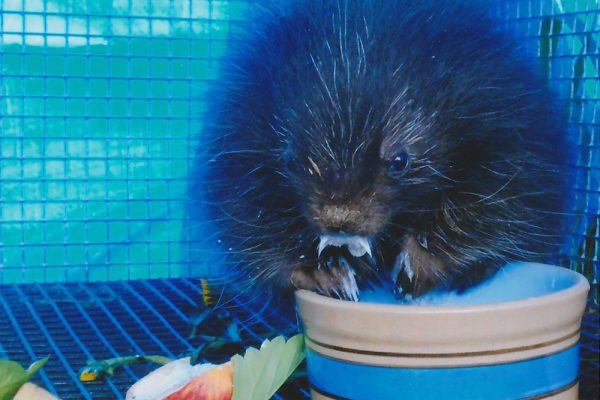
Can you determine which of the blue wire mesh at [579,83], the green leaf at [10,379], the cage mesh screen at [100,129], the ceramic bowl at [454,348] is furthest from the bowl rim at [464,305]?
the cage mesh screen at [100,129]

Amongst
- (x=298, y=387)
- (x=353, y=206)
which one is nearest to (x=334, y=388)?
(x=353, y=206)

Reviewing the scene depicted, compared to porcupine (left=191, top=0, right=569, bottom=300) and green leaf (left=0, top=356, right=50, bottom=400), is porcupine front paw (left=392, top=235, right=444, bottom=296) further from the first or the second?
green leaf (left=0, top=356, right=50, bottom=400)

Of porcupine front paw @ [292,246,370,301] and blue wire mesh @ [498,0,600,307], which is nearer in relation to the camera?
porcupine front paw @ [292,246,370,301]

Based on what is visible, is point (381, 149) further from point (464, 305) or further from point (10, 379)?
point (10, 379)

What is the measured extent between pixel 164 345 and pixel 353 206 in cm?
71

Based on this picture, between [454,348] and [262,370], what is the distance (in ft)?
0.99

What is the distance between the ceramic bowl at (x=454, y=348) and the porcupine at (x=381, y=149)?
169mm

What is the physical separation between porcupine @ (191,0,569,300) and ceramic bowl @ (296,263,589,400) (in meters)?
0.17

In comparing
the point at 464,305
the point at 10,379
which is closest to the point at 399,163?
the point at 464,305

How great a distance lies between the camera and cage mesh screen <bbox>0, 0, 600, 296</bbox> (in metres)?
2.32

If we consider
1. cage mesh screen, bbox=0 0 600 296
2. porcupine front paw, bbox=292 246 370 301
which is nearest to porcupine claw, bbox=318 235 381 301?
porcupine front paw, bbox=292 246 370 301

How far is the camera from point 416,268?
1519 millimetres

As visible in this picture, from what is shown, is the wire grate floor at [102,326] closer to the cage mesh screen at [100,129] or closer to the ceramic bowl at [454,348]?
the cage mesh screen at [100,129]

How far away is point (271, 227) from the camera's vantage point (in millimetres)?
1646
